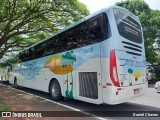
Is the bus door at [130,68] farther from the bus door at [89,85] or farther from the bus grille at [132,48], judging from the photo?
the bus door at [89,85]

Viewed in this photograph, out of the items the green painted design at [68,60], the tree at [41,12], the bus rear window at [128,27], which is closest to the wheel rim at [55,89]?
Answer: the green painted design at [68,60]

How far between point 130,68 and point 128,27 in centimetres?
164

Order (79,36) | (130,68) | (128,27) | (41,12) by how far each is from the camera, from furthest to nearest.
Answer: (41,12)
(79,36)
(128,27)
(130,68)

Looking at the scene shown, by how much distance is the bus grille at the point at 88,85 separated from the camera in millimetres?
7758

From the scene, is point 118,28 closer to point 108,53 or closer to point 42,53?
point 108,53

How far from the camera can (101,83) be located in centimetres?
741

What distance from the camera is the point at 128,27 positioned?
27.2 ft

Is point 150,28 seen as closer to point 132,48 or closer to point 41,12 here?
point 41,12

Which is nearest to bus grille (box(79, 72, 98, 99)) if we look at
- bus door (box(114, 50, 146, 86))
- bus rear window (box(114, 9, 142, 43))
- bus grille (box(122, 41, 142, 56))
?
bus door (box(114, 50, 146, 86))

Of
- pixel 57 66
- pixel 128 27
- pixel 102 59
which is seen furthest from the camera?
pixel 57 66

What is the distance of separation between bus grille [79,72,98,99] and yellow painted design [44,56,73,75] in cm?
107

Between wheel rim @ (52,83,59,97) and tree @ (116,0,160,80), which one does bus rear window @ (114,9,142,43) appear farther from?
tree @ (116,0,160,80)

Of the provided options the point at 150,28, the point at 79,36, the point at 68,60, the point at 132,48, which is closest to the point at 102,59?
the point at 132,48

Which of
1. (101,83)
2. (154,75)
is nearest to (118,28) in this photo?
(101,83)
